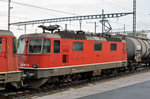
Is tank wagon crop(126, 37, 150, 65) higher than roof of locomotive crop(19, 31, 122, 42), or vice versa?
roof of locomotive crop(19, 31, 122, 42)

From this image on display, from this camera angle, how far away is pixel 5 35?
1013 centimetres

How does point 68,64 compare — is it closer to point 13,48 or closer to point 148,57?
point 13,48

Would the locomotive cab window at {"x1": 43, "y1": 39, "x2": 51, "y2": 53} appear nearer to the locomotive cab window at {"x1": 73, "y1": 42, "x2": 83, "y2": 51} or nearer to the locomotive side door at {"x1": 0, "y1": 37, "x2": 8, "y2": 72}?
the locomotive cab window at {"x1": 73, "y1": 42, "x2": 83, "y2": 51}

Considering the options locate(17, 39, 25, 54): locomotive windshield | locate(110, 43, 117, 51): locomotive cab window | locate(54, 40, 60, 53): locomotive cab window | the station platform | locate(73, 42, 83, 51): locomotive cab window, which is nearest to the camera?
the station platform

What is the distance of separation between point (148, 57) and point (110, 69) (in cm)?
935

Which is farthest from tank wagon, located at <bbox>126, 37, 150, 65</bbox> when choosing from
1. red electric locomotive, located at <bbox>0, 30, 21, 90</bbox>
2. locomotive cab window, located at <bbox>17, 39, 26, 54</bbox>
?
red electric locomotive, located at <bbox>0, 30, 21, 90</bbox>

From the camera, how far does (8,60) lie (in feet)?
33.6

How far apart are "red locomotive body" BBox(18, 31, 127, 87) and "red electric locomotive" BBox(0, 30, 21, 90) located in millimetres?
1760

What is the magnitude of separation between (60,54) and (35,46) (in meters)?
1.57

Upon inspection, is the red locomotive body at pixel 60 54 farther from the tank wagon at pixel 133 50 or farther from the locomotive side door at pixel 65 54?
the tank wagon at pixel 133 50

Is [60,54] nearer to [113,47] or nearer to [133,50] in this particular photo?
[113,47]

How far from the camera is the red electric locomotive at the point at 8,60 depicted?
9914 mm

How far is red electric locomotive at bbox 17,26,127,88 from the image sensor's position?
40.8 feet

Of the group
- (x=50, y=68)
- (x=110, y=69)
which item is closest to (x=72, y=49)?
(x=50, y=68)
